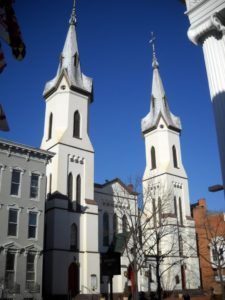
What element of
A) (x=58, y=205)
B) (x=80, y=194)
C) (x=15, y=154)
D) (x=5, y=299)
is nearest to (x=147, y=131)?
(x=80, y=194)

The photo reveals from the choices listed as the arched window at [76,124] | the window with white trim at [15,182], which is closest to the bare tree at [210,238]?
the arched window at [76,124]

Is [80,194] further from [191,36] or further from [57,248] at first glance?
[191,36]

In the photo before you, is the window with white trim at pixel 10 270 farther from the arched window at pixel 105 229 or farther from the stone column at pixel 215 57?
the stone column at pixel 215 57

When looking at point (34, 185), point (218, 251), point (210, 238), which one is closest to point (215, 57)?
point (34, 185)

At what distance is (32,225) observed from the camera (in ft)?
103

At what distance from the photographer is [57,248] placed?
34719 mm

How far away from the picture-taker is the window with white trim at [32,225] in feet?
102

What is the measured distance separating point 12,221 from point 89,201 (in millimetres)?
11000

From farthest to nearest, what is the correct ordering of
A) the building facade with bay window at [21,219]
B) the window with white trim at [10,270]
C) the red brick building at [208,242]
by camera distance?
the red brick building at [208,242]
the building facade with bay window at [21,219]
the window with white trim at [10,270]

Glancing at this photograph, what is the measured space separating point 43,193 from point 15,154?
440cm

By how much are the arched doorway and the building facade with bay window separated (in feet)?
19.0

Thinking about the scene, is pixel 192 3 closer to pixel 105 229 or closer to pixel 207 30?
pixel 207 30

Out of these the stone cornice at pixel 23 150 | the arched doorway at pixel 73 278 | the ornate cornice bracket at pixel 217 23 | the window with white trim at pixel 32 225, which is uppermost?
the stone cornice at pixel 23 150

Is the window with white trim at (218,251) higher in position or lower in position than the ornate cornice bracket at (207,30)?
lower
